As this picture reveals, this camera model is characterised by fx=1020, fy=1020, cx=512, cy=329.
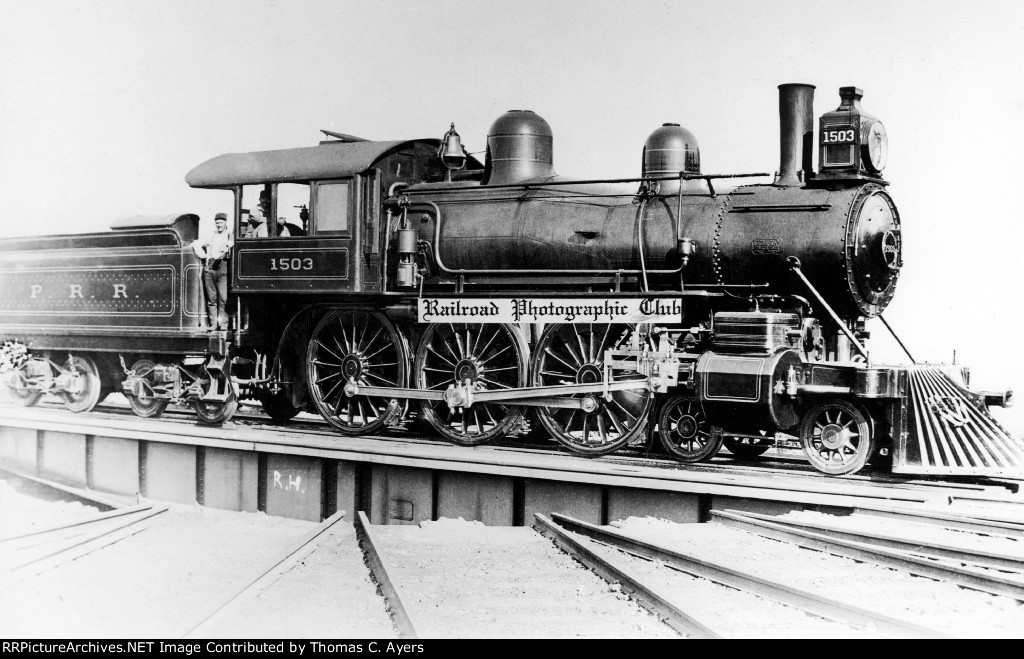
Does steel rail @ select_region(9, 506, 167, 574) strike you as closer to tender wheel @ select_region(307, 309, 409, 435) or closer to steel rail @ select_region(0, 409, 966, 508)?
steel rail @ select_region(0, 409, 966, 508)

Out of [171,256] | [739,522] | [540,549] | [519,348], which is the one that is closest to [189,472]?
[171,256]

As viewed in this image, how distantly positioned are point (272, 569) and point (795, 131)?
579 cm

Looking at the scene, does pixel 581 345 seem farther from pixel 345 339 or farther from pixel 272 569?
pixel 272 569

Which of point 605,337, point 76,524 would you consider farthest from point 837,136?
point 76,524

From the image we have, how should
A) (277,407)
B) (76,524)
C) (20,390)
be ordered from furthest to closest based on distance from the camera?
(20,390)
(277,407)
(76,524)

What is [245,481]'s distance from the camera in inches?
387

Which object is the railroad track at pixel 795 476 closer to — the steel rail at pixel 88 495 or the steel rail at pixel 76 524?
the steel rail at pixel 88 495

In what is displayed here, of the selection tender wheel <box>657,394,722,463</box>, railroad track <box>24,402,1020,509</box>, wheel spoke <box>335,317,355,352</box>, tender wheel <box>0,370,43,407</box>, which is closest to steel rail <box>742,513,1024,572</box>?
railroad track <box>24,402,1020,509</box>

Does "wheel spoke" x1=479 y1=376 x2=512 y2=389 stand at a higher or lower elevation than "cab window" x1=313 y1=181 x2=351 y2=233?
lower

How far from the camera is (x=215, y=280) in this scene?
11.4 metres

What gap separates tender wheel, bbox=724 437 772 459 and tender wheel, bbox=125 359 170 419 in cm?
648

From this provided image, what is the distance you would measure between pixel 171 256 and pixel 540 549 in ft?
21.2

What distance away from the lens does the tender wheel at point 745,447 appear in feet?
30.4

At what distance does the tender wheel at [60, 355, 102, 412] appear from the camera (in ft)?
40.3
